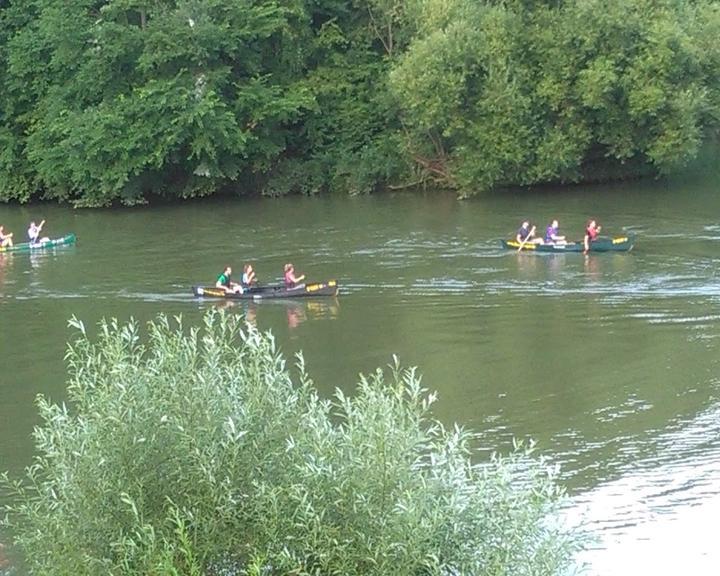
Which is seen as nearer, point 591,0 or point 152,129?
point 591,0

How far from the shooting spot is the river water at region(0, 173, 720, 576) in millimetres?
19266

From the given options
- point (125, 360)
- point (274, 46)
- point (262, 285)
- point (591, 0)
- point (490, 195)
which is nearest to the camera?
point (125, 360)

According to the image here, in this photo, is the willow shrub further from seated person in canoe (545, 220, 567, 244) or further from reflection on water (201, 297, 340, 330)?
seated person in canoe (545, 220, 567, 244)

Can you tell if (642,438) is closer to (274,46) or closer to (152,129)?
(152,129)

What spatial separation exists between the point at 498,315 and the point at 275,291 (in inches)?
258

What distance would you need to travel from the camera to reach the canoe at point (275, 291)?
31.7 m

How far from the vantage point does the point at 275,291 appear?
3200 centimetres

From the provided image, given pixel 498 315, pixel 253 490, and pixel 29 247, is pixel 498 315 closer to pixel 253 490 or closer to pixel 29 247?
pixel 253 490

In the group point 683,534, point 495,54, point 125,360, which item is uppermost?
point 495,54

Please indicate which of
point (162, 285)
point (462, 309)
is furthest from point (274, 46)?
point (462, 309)

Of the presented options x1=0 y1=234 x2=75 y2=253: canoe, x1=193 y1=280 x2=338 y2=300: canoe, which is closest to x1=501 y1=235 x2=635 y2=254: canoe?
x1=193 y1=280 x2=338 y2=300: canoe

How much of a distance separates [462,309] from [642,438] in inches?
390

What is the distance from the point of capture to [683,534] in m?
17.0

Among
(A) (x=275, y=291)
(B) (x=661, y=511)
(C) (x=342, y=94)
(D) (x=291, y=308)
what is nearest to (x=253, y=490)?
(B) (x=661, y=511)
